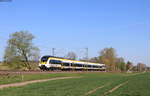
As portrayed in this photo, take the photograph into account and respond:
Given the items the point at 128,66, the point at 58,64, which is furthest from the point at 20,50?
the point at 128,66

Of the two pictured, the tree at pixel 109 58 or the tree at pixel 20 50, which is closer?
the tree at pixel 20 50

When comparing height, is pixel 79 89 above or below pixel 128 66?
below

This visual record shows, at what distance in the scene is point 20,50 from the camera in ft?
244

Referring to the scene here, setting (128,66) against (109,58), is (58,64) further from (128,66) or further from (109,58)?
(128,66)

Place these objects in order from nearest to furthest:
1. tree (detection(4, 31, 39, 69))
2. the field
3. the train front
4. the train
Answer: the field < the train front < the train < tree (detection(4, 31, 39, 69))

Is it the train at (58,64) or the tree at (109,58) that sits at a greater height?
the tree at (109,58)

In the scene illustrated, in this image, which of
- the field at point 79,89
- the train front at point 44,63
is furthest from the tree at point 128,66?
the field at point 79,89

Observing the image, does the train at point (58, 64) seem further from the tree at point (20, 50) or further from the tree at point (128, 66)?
the tree at point (128, 66)

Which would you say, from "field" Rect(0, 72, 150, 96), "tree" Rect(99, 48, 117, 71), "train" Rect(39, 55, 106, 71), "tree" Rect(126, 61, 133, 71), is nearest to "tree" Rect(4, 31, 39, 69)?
"train" Rect(39, 55, 106, 71)

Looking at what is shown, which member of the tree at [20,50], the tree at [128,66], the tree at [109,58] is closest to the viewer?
Result: the tree at [20,50]

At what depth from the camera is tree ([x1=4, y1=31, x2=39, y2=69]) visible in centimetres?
7200

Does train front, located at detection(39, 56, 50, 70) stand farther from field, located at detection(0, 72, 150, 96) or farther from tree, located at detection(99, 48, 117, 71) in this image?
tree, located at detection(99, 48, 117, 71)

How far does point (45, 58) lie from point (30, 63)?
21427 millimetres

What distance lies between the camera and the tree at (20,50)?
72.0 m
